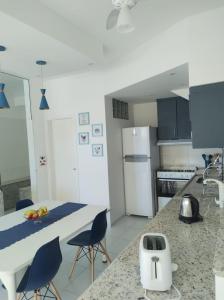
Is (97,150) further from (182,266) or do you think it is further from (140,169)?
(182,266)

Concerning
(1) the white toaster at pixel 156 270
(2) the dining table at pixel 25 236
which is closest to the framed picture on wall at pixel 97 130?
(2) the dining table at pixel 25 236

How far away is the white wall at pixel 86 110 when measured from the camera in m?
4.54

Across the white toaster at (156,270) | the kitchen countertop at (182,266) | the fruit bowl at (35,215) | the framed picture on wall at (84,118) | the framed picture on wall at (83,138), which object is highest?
the framed picture on wall at (84,118)

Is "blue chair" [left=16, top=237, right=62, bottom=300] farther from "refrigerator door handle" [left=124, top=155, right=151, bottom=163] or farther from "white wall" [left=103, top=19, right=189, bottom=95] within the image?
"refrigerator door handle" [left=124, top=155, right=151, bottom=163]

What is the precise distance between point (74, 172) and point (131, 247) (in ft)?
11.5

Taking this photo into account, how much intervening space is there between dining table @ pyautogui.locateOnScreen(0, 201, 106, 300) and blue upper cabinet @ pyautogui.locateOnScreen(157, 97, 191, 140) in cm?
252

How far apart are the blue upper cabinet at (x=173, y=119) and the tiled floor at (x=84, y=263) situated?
1827 millimetres

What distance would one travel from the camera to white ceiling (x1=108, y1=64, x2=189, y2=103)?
3.20 m

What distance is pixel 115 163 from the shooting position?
4824 millimetres

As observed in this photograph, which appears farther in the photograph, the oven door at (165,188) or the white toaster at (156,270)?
the oven door at (165,188)

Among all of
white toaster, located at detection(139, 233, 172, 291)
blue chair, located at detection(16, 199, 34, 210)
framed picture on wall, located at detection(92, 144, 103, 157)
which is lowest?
blue chair, located at detection(16, 199, 34, 210)

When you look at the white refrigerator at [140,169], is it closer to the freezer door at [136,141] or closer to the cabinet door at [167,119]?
the freezer door at [136,141]

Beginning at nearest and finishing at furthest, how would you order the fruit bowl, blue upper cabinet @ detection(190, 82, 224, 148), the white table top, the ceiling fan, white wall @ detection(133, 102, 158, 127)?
the ceiling fan
the white table top
blue upper cabinet @ detection(190, 82, 224, 148)
the fruit bowl
white wall @ detection(133, 102, 158, 127)

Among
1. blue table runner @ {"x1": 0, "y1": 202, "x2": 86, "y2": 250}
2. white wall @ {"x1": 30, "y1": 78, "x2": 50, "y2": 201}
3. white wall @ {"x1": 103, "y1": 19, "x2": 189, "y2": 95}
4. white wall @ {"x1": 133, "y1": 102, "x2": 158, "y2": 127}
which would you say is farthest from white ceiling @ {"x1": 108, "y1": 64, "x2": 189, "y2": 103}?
blue table runner @ {"x1": 0, "y1": 202, "x2": 86, "y2": 250}
